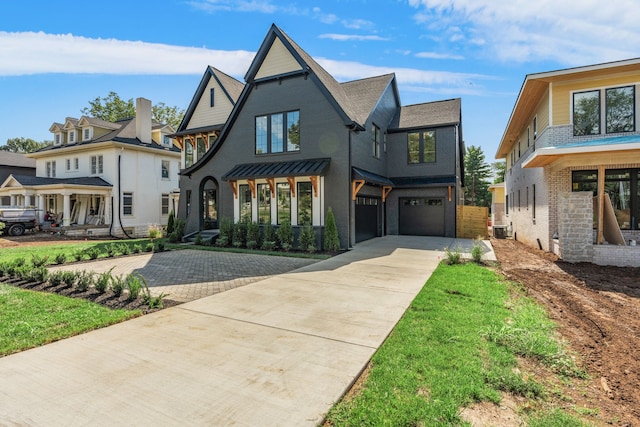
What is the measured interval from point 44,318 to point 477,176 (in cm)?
5253

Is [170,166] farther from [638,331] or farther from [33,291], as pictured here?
[638,331]

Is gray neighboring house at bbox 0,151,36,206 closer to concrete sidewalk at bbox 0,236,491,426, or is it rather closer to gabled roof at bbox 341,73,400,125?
gabled roof at bbox 341,73,400,125

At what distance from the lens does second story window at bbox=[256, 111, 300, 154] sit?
14.4m

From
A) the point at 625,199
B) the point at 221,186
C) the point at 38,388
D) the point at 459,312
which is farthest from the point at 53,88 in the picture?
the point at 625,199

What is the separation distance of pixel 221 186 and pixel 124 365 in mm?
13358

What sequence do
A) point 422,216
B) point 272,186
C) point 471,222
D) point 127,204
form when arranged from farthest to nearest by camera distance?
point 127,204 → point 422,216 → point 471,222 → point 272,186

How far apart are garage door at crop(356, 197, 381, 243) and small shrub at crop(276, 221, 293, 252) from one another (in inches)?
135

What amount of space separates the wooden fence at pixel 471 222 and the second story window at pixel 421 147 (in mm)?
3503

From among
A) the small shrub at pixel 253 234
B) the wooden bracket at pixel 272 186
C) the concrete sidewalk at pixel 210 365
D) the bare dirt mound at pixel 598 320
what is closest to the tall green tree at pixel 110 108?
the wooden bracket at pixel 272 186

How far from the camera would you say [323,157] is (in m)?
13.6

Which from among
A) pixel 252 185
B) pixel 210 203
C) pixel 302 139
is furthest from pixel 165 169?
pixel 302 139

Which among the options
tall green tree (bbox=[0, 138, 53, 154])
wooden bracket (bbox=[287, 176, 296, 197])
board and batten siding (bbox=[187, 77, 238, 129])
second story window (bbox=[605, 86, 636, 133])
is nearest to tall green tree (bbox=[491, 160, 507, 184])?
second story window (bbox=[605, 86, 636, 133])

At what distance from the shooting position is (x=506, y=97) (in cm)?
1557

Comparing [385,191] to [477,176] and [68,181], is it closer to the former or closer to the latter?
[68,181]
